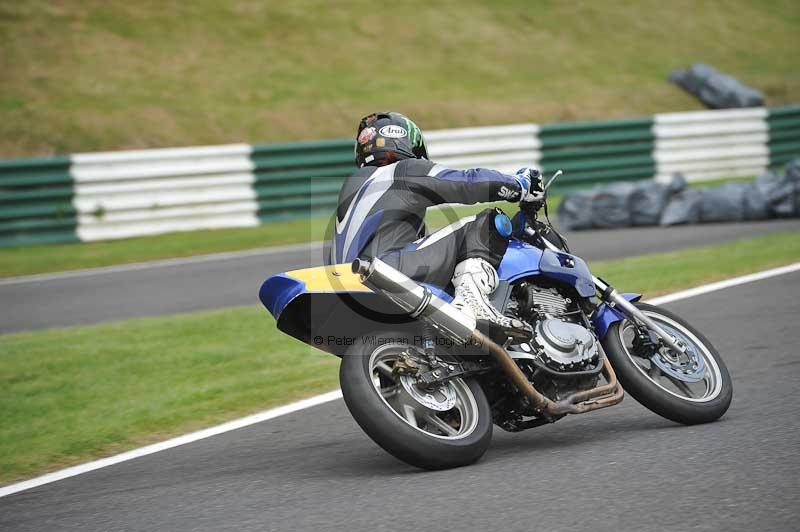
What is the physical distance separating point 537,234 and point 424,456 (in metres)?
1.34

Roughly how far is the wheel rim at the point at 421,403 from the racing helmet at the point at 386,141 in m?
0.95

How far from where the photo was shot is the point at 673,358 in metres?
5.43

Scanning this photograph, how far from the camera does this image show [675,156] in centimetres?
1897

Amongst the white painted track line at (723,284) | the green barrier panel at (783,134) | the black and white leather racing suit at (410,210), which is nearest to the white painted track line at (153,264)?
the white painted track line at (723,284)

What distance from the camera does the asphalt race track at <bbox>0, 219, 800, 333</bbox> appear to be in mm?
10453

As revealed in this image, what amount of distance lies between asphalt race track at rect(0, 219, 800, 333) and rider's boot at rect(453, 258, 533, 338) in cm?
570

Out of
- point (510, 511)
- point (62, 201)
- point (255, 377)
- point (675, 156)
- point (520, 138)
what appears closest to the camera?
point (510, 511)

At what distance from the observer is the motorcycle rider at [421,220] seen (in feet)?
16.1

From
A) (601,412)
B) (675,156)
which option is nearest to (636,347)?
(601,412)

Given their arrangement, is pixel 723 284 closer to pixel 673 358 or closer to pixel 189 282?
pixel 673 358

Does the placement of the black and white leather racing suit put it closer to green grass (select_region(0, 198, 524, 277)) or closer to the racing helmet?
the racing helmet

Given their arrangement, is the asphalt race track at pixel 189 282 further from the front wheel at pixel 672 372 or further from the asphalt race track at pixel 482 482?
the front wheel at pixel 672 372

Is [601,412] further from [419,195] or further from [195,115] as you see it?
[195,115]

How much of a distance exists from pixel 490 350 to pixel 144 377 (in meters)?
3.41
